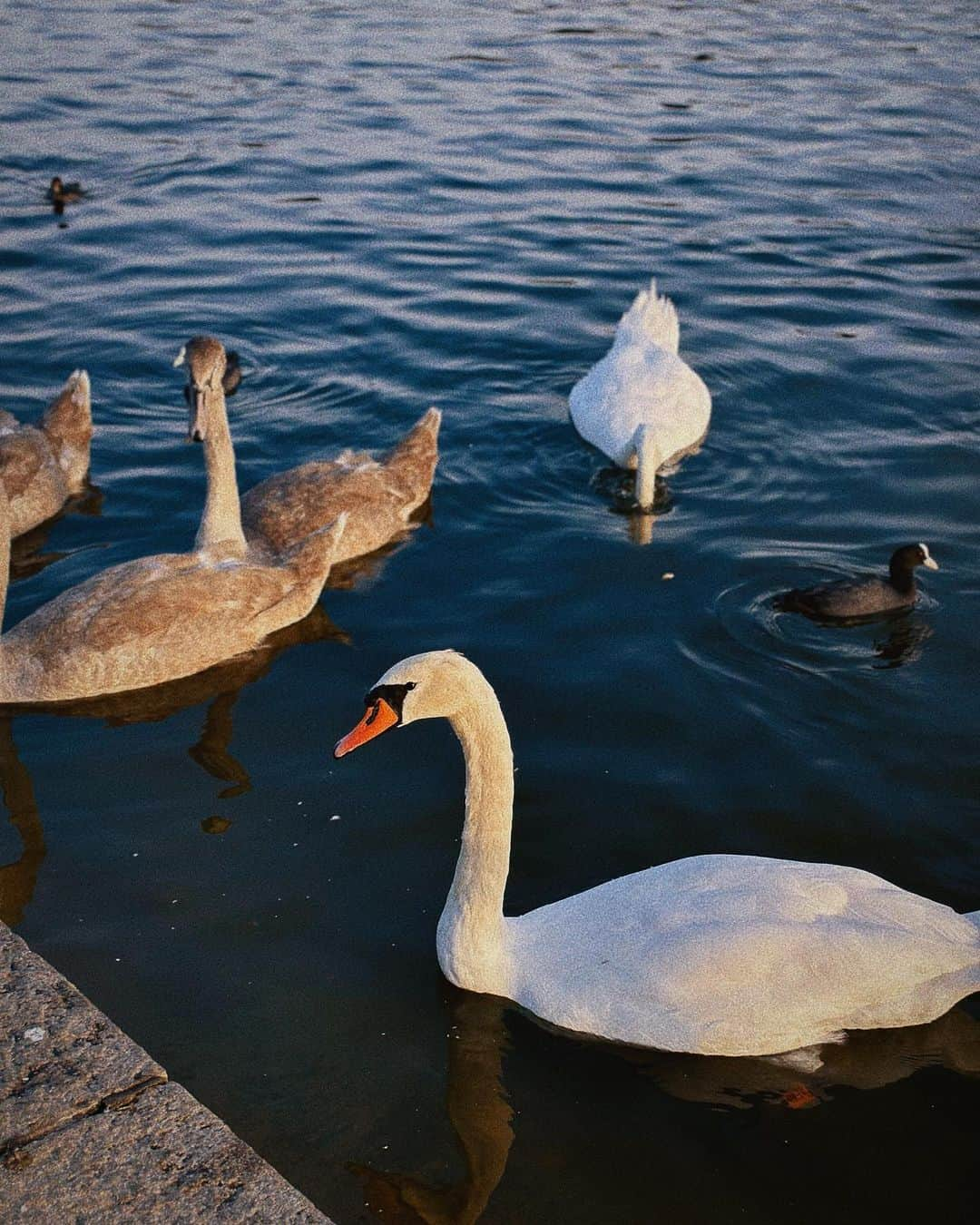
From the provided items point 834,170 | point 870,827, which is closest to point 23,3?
point 834,170

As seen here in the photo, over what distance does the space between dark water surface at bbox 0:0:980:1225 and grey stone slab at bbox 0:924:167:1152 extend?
2.77 ft

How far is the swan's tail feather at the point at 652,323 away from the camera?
13680 millimetres

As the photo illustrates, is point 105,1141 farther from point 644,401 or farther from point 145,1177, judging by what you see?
point 644,401

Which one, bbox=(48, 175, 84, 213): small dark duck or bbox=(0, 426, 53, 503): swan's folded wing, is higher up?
bbox=(48, 175, 84, 213): small dark duck

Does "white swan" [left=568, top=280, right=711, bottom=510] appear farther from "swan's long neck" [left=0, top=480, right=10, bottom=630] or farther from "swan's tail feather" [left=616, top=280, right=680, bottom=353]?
"swan's long neck" [left=0, top=480, right=10, bottom=630]

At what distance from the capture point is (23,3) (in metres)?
29.7

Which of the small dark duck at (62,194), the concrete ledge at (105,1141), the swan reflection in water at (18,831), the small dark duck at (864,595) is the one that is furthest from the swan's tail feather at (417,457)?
the small dark duck at (62,194)

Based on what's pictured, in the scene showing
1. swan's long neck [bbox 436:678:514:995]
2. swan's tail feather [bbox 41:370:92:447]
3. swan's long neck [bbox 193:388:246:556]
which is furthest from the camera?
swan's tail feather [bbox 41:370:92:447]

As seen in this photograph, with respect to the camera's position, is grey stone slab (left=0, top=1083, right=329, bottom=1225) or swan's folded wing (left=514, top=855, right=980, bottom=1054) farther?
swan's folded wing (left=514, top=855, right=980, bottom=1054)

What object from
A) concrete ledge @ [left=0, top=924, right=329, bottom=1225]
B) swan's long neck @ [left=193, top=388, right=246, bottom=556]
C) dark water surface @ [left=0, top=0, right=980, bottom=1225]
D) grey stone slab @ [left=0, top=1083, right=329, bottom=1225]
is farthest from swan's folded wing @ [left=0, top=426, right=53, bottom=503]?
grey stone slab @ [left=0, top=1083, right=329, bottom=1225]

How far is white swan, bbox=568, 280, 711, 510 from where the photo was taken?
11.8m

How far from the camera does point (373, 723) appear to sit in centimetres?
596

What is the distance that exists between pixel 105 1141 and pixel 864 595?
20.2ft

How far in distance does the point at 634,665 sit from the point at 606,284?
831 cm
